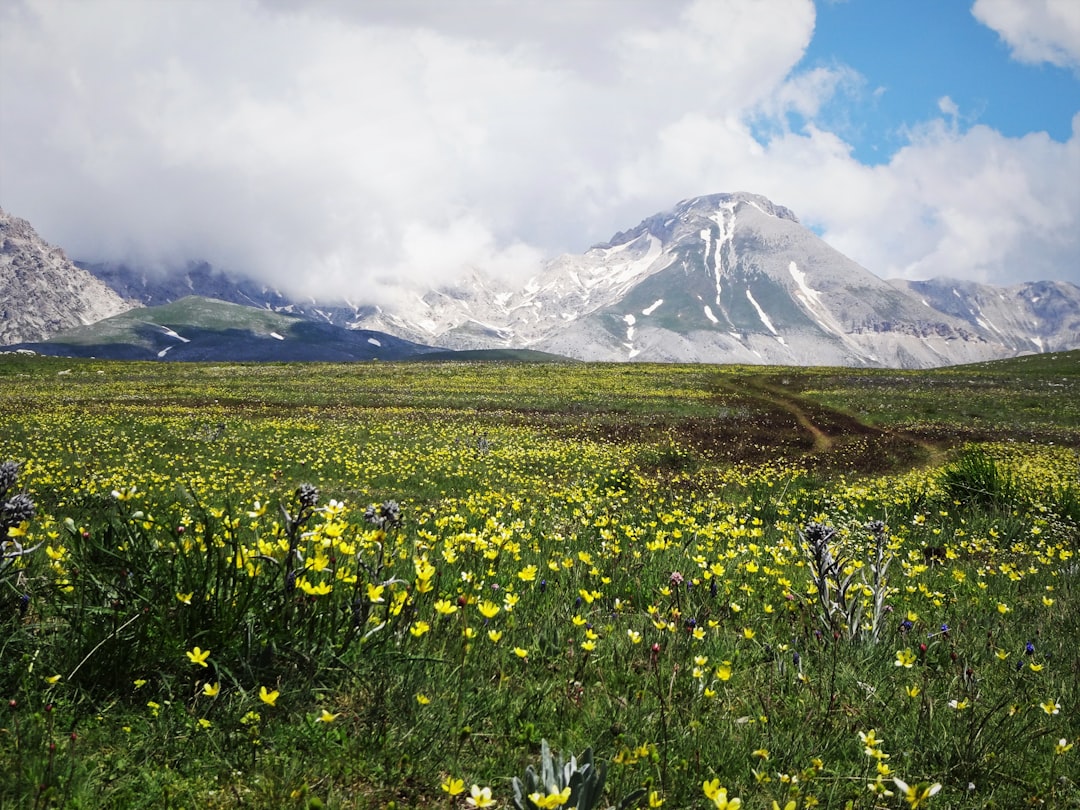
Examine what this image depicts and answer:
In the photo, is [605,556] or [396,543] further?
[605,556]

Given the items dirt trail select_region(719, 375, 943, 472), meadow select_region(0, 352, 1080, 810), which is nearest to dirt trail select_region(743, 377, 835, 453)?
dirt trail select_region(719, 375, 943, 472)

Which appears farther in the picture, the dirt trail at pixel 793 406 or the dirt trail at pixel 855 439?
the dirt trail at pixel 793 406

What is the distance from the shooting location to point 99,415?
28359 millimetres

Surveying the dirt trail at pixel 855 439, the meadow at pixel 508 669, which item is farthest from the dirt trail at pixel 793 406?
the meadow at pixel 508 669

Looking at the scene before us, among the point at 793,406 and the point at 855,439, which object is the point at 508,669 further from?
the point at 793,406

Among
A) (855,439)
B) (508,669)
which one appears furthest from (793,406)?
(508,669)

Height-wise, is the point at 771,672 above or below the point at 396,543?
below

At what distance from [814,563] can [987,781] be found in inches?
88.5

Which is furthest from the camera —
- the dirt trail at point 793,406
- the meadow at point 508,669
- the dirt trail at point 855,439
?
the dirt trail at point 793,406

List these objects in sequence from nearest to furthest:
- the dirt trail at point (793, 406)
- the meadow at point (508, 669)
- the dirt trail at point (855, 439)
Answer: the meadow at point (508, 669) < the dirt trail at point (855, 439) < the dirt trail at point (793, 406)

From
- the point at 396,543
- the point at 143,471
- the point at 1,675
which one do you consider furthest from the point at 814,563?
the point at 143,471

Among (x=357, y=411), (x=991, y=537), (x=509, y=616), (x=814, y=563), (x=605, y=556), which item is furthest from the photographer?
(x=357, y=411)

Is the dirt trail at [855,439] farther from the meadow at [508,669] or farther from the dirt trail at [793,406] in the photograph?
the meadow at [508,669]

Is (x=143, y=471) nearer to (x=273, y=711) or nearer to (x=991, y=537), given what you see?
(x=273, y=711)
